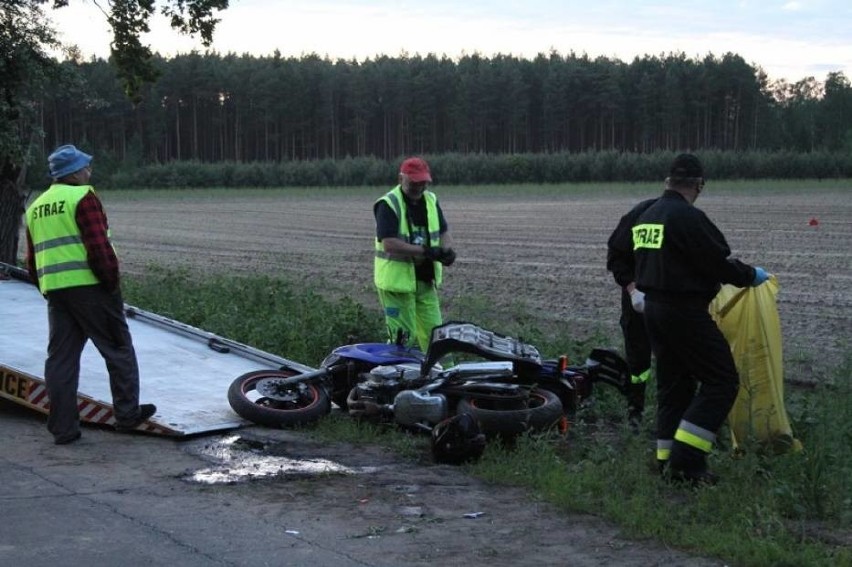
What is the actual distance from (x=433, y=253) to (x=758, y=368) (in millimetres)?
3061

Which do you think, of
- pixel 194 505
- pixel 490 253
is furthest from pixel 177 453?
pixel 490 253

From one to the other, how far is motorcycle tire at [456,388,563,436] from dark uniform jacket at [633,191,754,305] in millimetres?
1301

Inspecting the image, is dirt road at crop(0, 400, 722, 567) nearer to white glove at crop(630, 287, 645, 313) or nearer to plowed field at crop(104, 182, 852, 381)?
white glove at crop(630, 287, 645, 313)

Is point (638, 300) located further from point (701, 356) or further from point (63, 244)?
point (63, 244)

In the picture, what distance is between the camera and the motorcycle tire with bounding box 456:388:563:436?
8.08 meters

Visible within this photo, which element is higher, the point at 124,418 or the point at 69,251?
the point at 69,251

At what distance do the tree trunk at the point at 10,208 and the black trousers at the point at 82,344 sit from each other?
30.0ft

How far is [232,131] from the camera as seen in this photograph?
373ft

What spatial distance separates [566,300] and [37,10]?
865 cm

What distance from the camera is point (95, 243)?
855 centimetres

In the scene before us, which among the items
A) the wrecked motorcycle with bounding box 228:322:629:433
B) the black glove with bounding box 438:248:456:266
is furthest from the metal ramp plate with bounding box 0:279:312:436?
the black glove with bounding box 438:248:456:266

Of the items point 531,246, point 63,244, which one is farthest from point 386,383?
point 531,246

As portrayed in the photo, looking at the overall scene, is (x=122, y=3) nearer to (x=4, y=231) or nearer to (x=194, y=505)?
(x=4, y=231)

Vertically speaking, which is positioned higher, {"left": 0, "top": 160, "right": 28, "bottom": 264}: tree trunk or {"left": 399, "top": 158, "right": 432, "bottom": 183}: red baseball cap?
{"left": 399, "top": 158, "right": 432, "bottom": 183}: red baseball cap
